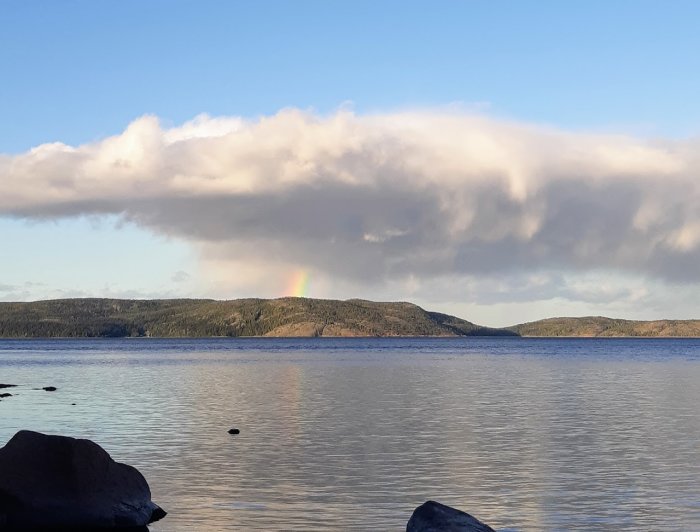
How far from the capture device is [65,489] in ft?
101

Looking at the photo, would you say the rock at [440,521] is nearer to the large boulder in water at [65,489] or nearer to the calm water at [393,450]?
the calm water at [393,450]

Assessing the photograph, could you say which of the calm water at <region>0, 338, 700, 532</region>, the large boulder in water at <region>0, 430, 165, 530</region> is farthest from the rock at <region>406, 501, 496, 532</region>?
the large boulder in water at <region>0, 430, 165, 530</region>

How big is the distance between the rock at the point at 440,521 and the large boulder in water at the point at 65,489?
9397 mm

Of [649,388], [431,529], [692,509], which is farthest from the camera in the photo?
[649,388]

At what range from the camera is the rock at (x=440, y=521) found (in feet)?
86.6

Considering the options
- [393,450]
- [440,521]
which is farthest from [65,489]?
[393,450]

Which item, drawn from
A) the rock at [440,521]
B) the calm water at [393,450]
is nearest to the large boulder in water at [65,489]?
the calm water at [393,450]

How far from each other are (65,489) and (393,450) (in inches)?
835

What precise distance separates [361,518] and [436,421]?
31677 mm

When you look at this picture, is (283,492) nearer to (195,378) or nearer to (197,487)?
(197,487)

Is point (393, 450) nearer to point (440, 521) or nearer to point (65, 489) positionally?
point (65, 489)

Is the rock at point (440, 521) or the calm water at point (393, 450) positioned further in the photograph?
the calm water at point (393, 450)

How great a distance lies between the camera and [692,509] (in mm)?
33000

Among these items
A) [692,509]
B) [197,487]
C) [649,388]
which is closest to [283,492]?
[197,487]
